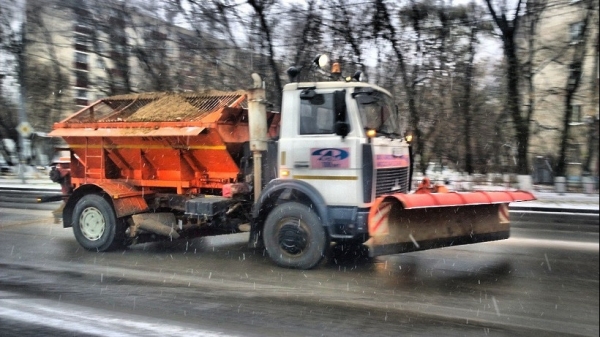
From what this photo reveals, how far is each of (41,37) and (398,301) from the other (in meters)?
14.1

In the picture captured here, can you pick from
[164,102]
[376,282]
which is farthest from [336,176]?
[164,102]

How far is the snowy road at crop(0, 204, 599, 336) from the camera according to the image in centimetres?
500

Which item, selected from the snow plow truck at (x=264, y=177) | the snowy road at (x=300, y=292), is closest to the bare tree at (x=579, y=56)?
the snowy road at (x=300, y=292)

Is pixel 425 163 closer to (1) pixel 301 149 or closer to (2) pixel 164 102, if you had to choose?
(1) pixel 301 149

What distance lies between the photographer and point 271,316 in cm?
536

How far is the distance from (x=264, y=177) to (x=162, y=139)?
5.74 ft

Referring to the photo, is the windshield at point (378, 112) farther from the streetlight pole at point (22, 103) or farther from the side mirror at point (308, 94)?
the streetlight pole at point (22, 103)

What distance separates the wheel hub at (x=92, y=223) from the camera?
29.1ft

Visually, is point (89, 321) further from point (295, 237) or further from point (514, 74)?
point (514, 74)

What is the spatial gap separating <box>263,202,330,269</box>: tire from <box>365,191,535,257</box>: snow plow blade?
0.75 metres

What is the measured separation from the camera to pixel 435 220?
7.14 metres

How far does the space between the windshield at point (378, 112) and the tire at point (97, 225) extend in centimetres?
439

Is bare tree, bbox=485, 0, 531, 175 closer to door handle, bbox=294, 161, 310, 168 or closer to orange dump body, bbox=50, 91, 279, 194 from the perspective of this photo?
door handle, bbox=294, 161, 310, 168

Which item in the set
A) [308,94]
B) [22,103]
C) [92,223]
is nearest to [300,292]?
[308,94]
